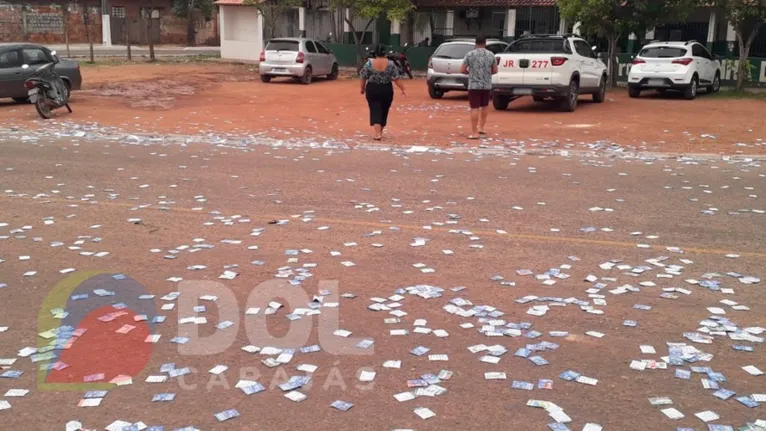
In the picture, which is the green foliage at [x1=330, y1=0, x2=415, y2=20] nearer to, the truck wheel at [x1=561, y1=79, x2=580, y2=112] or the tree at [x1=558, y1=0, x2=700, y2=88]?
the tree at [x1=558, y1=0, x2=700, y2=88]

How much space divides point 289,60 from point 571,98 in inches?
454

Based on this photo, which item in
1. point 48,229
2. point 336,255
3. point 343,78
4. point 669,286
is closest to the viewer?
point 669,286

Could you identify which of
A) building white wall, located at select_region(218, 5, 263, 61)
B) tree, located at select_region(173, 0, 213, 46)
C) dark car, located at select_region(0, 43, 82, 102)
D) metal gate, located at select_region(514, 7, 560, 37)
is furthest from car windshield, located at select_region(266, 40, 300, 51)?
tree, located at select_region(173, 0, 213, 46)

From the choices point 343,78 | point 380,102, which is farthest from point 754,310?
point 343,78

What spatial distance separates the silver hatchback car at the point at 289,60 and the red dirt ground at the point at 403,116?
48.9 inches

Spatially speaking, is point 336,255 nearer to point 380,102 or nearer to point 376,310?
point 376,310

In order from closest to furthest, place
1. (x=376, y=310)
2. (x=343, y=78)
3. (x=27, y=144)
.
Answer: (x=376, y=310)
(x=27, y=144)
(x=343, y=78)

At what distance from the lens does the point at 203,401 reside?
3947mm

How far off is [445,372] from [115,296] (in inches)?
104

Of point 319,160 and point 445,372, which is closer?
point 445,372

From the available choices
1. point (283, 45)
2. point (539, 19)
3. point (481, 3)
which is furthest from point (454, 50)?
point (539, 19)

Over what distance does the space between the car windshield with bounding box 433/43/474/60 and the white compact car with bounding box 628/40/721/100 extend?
479cm

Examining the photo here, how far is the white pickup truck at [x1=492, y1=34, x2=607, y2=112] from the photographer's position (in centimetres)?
1686

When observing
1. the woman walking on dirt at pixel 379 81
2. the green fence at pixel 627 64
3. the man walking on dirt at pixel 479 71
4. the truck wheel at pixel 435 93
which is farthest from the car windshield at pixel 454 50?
the green fence at pixel 627 64
